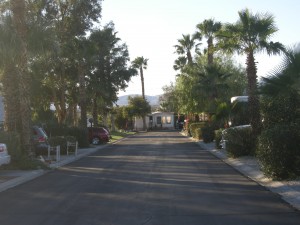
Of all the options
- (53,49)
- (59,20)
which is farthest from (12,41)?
(59,20)

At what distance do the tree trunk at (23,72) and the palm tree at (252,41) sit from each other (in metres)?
9.19

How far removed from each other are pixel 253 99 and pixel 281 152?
9.45 meters

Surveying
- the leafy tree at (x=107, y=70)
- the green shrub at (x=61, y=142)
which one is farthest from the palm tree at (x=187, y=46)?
the green shrub at (x=61, y=142)

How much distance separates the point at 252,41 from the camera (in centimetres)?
2281

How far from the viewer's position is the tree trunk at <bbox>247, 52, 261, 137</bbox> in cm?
2191

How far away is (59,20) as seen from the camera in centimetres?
4147

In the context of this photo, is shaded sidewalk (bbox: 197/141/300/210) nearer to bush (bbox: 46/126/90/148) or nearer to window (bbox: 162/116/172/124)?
bush (bbox: 46/126/90/148)

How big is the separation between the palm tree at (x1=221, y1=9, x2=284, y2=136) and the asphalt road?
21.5ft

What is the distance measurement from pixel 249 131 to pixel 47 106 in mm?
32388

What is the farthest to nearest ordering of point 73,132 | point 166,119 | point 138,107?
1. point 166,119
2. point 138,107
3. point 73,132

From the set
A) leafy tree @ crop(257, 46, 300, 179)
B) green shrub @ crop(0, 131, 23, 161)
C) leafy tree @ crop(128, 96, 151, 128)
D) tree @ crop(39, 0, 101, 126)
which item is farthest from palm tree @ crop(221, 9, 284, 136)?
leafy tree @ crop(128, 96, 151, 128)

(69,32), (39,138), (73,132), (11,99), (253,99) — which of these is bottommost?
(39,138)

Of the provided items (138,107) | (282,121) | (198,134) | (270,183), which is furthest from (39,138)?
(138,107)

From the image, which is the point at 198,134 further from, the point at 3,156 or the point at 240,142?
the point at 3,156
